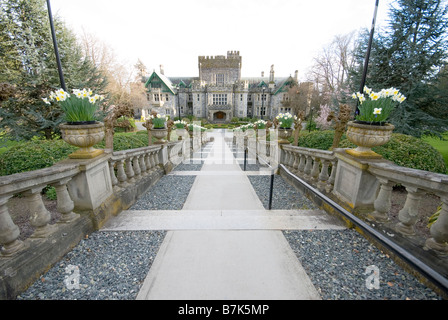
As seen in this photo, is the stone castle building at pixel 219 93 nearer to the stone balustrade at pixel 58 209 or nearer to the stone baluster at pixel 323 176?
the stone baluster at pixel 323 176

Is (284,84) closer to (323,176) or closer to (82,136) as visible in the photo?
(323,176)

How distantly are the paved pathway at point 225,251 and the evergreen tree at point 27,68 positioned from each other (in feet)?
43.7

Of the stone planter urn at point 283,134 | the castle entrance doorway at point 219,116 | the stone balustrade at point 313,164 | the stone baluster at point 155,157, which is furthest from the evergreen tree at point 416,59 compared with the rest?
the castle entrance doorway at point 219,116

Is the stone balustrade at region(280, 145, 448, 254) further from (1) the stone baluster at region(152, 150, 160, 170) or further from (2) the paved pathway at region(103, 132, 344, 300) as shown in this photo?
(1) the stone baluster at region(152, 150, 160, 170)

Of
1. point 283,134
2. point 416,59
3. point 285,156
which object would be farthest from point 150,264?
point 416,59

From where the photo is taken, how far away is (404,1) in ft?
32.4

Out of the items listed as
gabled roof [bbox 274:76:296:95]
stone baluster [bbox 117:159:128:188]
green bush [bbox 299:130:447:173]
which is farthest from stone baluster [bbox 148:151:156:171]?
gabled roof [bbox 274:76:296:95]

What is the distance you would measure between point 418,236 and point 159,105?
44.1 meters

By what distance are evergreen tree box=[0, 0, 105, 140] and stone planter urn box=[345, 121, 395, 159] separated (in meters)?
15.6

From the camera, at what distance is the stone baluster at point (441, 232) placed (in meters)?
1.91

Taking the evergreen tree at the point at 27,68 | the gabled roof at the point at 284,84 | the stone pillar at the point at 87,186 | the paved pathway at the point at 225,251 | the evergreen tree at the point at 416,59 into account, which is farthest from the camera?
the gabled roof at the point at 284,84

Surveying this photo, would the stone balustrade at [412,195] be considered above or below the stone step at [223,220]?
above

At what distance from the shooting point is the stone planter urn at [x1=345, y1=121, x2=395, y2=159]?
283 centimetres

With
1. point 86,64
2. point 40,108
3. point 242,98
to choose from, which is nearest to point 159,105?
point 242,98
